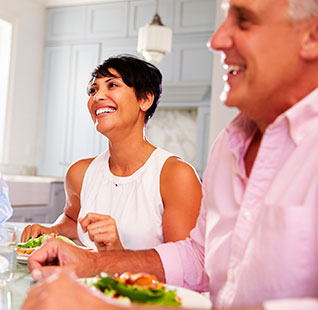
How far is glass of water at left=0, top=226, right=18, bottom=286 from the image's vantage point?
3.26 ft

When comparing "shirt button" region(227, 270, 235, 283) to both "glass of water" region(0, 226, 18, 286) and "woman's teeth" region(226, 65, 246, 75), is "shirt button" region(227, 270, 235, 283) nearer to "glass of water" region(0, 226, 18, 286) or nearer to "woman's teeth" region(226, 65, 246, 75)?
"woman's teeth" region(226, 65, 246, 75)

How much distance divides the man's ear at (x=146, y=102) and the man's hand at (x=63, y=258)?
80 cm

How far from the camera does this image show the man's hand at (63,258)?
1.02 metres

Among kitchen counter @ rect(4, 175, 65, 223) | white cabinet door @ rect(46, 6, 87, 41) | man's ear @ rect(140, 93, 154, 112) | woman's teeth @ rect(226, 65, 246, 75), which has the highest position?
white cabinet door @ rect(46, 6, 87, 41)

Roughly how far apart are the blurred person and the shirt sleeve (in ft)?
1.13

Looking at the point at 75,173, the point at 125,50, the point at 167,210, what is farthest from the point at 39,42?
the point at 167,210

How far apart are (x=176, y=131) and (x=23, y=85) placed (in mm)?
1707

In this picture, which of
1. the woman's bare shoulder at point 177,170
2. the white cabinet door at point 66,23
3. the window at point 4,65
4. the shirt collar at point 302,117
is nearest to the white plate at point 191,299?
the shirt collar at point 302,117

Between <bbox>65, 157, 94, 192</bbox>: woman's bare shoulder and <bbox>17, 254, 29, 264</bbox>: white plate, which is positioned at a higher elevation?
<bbox>65, 157, 94, 192</bbox>: woman's bare shoulder

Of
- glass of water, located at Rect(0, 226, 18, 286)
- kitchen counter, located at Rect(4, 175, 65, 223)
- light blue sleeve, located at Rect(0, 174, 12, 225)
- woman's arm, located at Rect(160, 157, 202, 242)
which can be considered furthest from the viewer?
kitchen counter, located at Rect(4, 175, 65, 223)

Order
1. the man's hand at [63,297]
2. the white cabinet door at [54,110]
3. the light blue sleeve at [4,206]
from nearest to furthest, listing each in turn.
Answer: the man's hand at [63,297] < the light blue sleeve at [4,206] < the white cabinet door at [54,110]

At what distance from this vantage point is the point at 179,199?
1521 millimetres

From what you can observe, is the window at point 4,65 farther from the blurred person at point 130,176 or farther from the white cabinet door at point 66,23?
the blurred person at point 130,176

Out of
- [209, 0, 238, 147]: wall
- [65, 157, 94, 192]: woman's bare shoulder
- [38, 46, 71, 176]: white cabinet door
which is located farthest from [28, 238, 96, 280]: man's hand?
[38, 46, 71, 176]: white cabinet door
